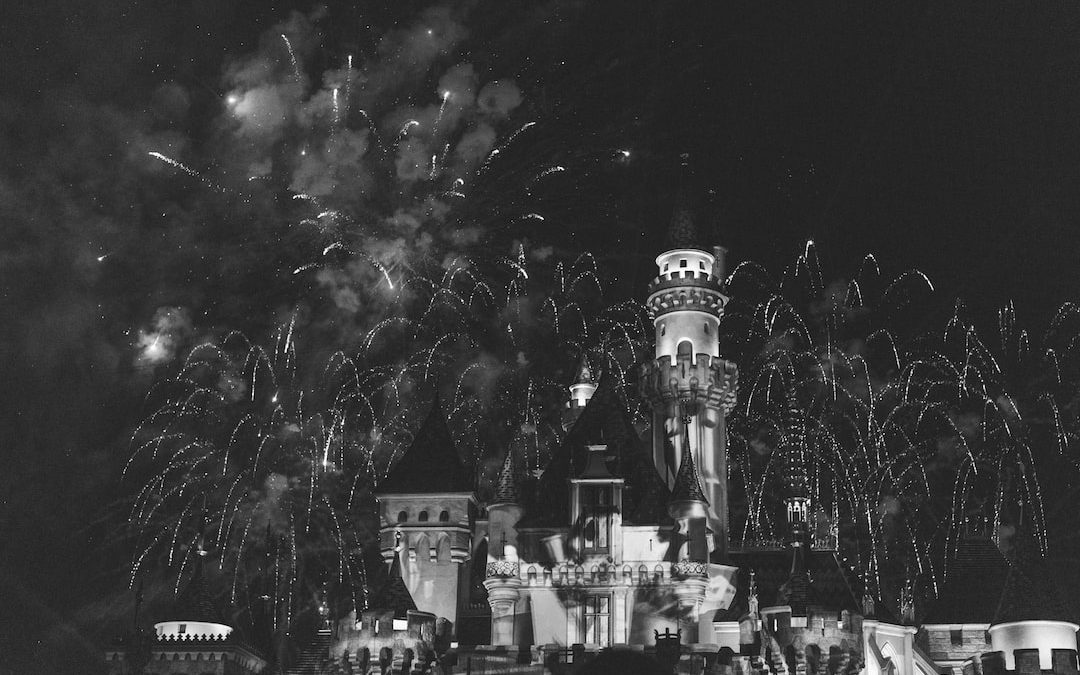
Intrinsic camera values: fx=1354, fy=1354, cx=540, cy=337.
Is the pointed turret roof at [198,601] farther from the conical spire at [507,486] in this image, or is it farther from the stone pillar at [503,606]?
the conical spire at [507,486]

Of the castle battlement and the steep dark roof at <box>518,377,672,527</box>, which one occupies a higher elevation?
the steep dark roof at <box>518,377,672,527</box>

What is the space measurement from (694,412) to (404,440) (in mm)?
19509

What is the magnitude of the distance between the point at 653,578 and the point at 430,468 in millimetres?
13291

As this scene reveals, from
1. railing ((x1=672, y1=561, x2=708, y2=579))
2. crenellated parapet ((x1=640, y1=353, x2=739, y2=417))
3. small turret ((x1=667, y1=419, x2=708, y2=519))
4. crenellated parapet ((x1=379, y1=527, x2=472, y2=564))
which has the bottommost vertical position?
railing ((x1=672, y1=561, x2=708, y2=579))

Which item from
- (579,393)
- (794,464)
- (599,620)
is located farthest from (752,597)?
(579,393)

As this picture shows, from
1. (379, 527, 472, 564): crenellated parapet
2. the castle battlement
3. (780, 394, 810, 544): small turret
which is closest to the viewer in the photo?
the castle battlement

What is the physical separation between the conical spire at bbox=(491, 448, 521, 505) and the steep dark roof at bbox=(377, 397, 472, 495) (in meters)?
4.00

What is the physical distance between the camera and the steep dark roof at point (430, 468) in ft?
211

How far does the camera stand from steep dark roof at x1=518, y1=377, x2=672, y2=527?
59219 millimetres

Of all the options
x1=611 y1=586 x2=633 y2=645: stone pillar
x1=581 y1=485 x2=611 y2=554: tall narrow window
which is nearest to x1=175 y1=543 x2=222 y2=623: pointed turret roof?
x1=581 y1=485 x2=611 y2=554: tall narrow window

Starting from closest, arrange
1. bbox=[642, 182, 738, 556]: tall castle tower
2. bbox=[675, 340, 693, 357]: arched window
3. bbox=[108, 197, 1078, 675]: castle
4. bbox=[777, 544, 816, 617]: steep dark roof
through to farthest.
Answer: bbox=[777, 544, 816, 617]: steep dark roof, bbox=[108, 197, 1078, 675]: castle, bbox=[642, 182, 738, 556]: tall castle tower, bbox=[675, 340, 693, 357]: arched window

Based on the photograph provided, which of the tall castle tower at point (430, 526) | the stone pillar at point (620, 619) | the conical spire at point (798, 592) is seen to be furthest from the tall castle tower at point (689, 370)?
the conical spire at point (798, 592)

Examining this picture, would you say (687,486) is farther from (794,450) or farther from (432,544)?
(794,450)

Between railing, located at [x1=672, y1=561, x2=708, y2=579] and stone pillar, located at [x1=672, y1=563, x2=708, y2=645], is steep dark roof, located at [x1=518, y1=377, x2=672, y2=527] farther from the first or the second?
stone pillar, located at [x1=672, y1=563, x2=708, y2=645]
